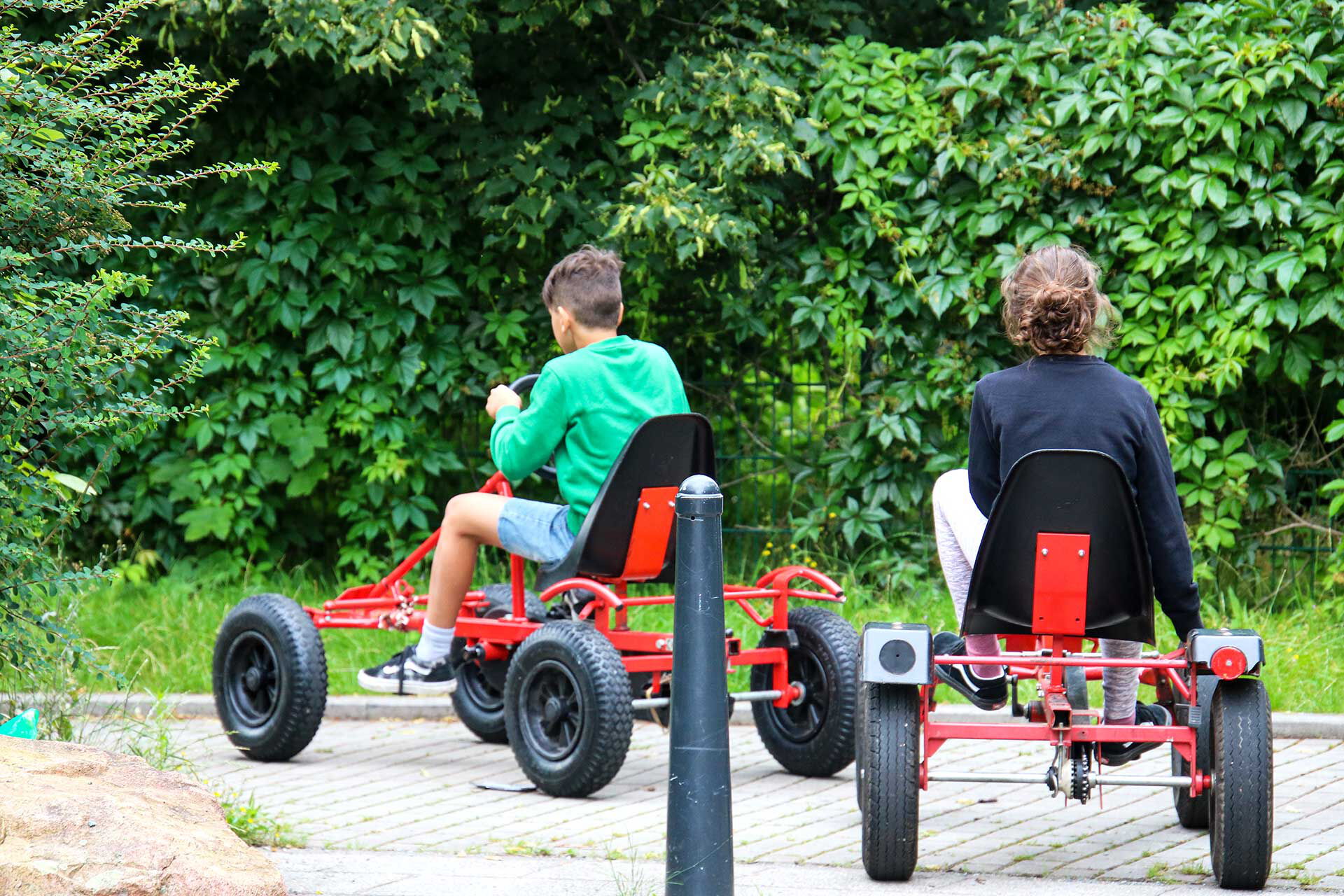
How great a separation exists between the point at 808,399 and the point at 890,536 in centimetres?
91

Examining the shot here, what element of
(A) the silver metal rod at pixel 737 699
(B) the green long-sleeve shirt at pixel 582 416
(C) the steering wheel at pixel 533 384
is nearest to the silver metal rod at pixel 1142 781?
(A) the silver metal rod at pixel 737 699

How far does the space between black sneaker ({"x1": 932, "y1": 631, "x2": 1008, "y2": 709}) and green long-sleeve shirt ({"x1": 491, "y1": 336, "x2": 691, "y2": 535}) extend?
138cm

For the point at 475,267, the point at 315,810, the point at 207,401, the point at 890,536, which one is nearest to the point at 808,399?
the point at 890,536

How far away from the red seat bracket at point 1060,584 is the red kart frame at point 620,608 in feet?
4.02

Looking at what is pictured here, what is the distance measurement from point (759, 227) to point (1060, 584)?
4264 millimetres

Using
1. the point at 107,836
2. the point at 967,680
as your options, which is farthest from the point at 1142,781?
the point at 107,836

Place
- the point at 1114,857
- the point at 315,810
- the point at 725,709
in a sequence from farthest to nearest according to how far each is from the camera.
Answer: the point at 315,810 < the point at 1114,857 < the point at 725,709

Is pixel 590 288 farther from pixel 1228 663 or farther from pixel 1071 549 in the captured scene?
pixel 1228 663

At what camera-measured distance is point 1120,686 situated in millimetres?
4129

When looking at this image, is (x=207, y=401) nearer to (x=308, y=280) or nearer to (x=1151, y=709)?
(x=308, y=280)

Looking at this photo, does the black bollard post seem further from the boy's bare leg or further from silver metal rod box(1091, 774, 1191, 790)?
the boy's bare leg

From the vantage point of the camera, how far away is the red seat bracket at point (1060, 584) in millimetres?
3820

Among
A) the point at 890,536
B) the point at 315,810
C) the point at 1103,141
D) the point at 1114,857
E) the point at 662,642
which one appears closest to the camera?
the point at 1114,857

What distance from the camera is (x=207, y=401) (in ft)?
27.3
